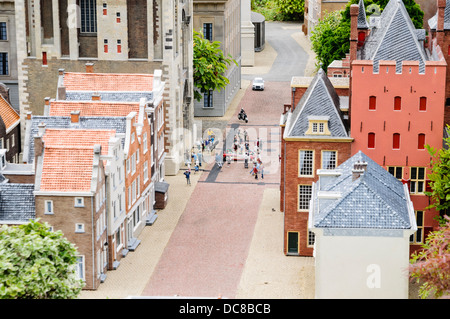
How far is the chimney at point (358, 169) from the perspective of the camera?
62.9 meters

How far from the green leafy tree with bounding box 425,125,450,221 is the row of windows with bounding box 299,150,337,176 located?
25.6 feet

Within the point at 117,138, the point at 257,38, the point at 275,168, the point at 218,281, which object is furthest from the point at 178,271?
the point at 257,38

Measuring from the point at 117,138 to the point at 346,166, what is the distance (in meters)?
18.1

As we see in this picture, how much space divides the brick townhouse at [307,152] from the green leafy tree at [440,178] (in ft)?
23.4

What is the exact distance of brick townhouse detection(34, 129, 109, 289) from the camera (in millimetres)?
63531

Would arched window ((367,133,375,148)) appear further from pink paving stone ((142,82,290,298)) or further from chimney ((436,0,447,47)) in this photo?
pink paving stone ((142,82,290,298))

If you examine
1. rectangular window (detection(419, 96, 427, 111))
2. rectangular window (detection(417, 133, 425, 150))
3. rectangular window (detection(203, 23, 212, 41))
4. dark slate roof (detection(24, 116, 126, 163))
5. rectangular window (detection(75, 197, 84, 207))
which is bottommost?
rectangular window (detection(75, 197, 84, 207))

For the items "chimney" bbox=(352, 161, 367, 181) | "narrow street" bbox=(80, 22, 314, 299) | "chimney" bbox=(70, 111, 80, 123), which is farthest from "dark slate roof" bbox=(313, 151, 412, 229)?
"chimney" bbox=(70, 111, 80, 123)

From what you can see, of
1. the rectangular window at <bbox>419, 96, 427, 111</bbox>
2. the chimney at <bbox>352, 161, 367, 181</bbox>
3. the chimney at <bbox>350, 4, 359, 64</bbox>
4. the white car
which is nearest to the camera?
the chimney at <bbox>352, 161, 367, 181</bbox>

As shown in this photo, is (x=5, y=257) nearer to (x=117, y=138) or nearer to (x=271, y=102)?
(x=117, y=138)

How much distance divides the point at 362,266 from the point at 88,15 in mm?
52382

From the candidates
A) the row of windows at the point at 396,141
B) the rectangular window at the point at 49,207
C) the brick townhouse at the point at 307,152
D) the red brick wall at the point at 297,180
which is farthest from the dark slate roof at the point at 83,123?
the row of windows at the point at 396,141

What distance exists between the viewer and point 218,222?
8244 centimetres

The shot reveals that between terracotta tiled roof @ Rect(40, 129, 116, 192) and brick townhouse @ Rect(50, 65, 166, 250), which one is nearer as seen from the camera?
terracotta tiled roof @ Rect(40, 129, 116, 192)
